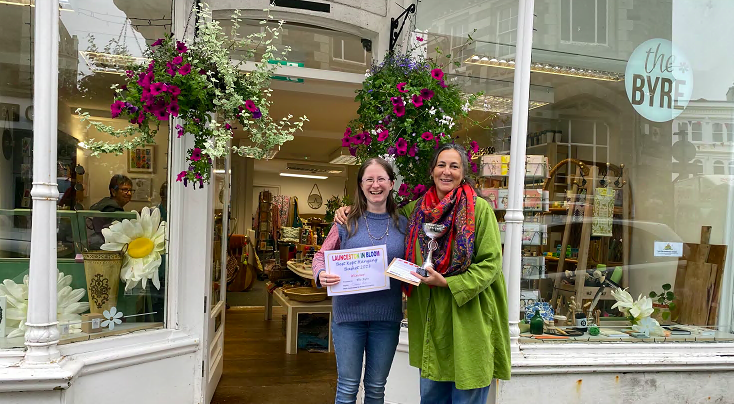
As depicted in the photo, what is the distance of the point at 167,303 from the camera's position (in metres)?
3.20

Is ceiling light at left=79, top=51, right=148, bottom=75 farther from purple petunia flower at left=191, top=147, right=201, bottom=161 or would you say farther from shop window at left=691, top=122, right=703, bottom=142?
shop window at left=691, top=122, right=703, bottom=142

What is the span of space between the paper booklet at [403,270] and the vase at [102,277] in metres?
1.77

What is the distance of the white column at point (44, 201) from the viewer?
2.55 metres

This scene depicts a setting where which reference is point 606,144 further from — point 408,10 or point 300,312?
point 300,312

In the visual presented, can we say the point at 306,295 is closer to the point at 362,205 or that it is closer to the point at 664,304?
the point at 362,205

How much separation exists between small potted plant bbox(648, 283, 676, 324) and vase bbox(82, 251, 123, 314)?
3732 mm

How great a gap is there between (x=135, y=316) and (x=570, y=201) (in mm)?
3193

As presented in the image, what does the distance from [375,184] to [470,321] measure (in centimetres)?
78

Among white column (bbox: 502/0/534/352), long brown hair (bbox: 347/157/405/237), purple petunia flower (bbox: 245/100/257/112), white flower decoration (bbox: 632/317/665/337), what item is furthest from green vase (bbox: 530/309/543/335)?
purple petunia flower (bbox: 245/100/257/112)

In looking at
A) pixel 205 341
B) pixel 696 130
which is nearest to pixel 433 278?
pixel 205 341

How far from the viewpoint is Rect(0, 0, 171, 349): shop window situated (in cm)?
279

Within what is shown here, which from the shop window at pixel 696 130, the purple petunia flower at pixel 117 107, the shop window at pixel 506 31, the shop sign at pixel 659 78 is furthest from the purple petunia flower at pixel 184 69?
the shop window at pixel 696 130

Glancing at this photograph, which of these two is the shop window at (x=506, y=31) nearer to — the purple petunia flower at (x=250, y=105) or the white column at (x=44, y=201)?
the purple petunia flower at (x=250, y=105)

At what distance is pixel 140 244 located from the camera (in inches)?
122
